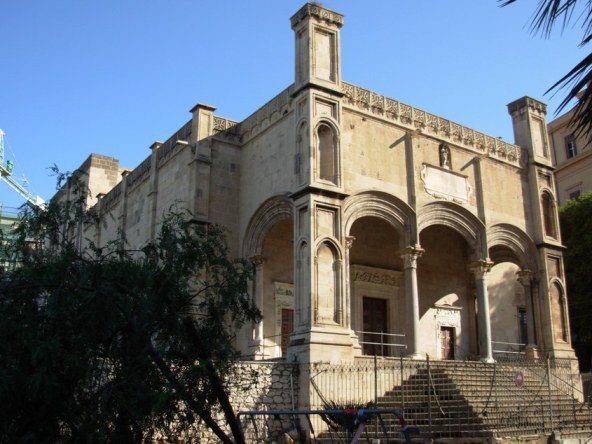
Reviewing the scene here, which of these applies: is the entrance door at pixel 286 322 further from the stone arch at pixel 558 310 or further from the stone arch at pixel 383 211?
the stone arch at pixel 558 310

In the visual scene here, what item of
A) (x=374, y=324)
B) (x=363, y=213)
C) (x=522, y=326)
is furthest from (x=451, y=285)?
(x=363, y=213)

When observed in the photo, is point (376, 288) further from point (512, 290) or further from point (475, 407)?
point (475, 407)

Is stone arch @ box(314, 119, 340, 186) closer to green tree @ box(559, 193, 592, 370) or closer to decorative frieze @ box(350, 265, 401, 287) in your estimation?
decorative frieze @ box(350, 265, 401, 287)

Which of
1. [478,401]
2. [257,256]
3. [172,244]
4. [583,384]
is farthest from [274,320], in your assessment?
[172,244]

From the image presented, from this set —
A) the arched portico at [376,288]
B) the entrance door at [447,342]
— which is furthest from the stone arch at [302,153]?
the entrance door at [447,342]

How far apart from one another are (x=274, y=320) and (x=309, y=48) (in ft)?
→ 25.6

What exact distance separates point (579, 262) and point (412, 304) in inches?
499

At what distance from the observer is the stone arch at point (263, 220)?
18.1m

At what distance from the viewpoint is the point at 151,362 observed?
7.89 m

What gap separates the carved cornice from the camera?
17.6 metres

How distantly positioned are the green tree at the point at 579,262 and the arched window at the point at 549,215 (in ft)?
16.8

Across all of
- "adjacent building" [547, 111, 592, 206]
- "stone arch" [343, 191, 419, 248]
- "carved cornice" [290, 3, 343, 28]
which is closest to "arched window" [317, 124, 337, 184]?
"stone arch" [343, 191, 419, 248]

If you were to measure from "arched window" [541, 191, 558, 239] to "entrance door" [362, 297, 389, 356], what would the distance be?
6341 millimetres

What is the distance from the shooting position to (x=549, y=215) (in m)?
22.8
